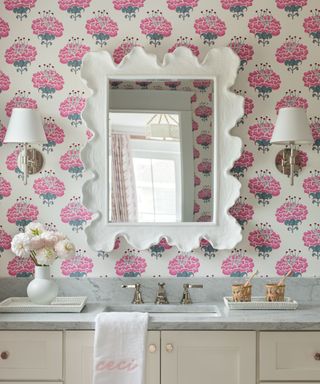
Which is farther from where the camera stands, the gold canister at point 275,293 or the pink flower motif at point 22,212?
the pink flower motif at point 22,212

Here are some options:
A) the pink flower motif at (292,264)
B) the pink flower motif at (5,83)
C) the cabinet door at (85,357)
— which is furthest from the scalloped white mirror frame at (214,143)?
the cabinet door at (85,357)

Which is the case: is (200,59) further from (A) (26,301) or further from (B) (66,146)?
(A) (26,301)

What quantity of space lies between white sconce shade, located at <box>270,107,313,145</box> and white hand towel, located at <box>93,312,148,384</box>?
1076 mm

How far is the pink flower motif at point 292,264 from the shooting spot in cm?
307

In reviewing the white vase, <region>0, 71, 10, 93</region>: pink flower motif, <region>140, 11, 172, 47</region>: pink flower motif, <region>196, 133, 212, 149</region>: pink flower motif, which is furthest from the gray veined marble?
<region>140, 11, 172, 47</region>: pink flower motif

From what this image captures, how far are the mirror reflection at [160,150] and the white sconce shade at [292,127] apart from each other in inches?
13.4

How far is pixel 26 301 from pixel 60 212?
1.52ft

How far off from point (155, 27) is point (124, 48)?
19cm

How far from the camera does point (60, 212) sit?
121 inches

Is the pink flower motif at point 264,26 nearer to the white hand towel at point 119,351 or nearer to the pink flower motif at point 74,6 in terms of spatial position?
the pink flower motif at point 74,6

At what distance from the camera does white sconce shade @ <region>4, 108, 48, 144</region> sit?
292cm

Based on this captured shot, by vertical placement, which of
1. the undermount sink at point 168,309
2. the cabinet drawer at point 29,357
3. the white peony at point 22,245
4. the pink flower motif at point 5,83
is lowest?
the cabinet drawer at point 29,357

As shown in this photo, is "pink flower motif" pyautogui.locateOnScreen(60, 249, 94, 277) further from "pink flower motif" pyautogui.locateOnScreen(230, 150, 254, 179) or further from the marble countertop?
"pink flower motif" pyautogui.locateOnScreen(230, 150, 254, 179)

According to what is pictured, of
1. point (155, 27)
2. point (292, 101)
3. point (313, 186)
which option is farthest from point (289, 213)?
point (155, 27)
